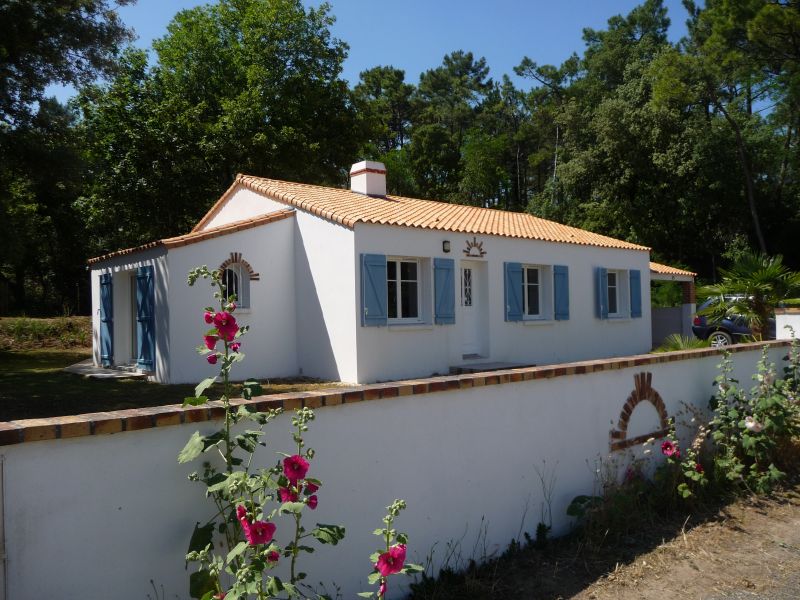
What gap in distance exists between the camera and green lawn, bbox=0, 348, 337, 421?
907 centimetres

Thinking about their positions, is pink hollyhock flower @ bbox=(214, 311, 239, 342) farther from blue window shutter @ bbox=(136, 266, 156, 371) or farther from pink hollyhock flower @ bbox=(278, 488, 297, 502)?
blue window shutter @ bbox=(136, 266, 156, 371)

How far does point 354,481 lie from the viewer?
12.0 feet

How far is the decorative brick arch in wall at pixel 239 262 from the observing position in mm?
11781

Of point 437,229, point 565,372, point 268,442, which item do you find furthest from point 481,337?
→ point 268,442

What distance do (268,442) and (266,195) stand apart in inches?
436

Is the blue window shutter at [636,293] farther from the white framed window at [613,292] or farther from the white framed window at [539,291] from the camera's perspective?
the white framed window at [539,291]

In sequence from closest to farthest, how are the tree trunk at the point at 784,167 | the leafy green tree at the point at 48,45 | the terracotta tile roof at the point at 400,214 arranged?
the leafy green tree at the point at 48,45
the terracotta tile roof at the point at 400,214
the tree trunk at the point at 784,167

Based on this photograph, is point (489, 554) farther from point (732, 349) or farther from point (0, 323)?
point (0, 323)

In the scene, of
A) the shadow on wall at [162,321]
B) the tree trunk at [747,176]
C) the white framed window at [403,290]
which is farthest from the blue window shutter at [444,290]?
the tree trunk at [747,176]

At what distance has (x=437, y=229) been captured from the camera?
1248 cm

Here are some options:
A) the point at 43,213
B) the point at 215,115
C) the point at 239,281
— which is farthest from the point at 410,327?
the point at 43,213

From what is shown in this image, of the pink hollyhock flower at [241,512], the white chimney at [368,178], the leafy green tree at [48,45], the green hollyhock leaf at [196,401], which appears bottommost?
the pink hollyhock flower at [241,512]

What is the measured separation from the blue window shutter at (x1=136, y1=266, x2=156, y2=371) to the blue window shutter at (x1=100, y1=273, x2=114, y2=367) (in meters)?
1.99

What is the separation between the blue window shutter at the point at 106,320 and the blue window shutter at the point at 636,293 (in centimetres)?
1280
